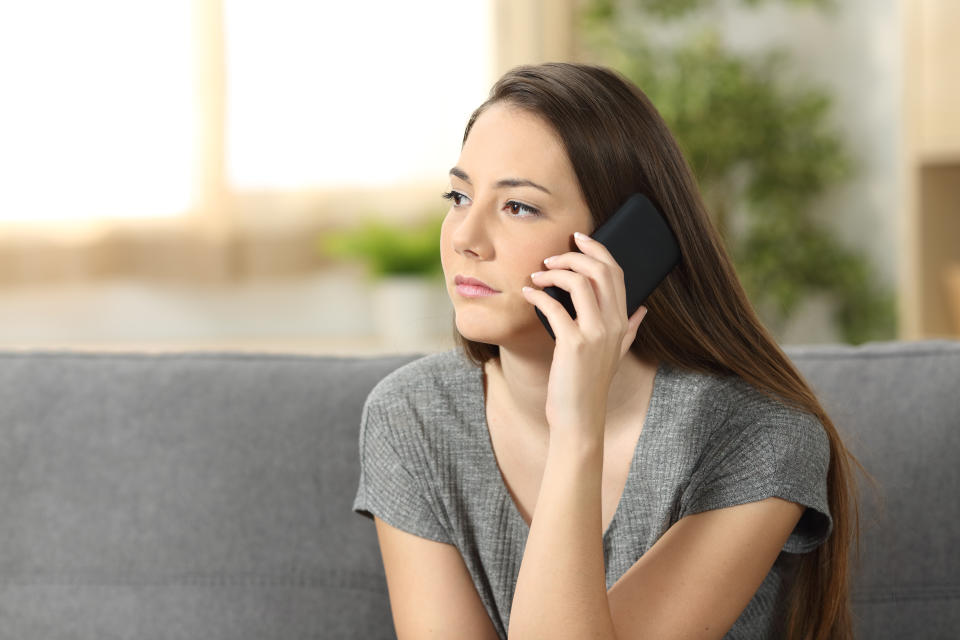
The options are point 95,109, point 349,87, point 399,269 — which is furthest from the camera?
point 349,87

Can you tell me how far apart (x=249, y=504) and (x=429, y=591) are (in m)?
0.31

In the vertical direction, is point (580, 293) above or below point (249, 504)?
above

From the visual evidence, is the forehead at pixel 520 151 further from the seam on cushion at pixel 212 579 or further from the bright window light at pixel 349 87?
the bright window light at pixel 349 87

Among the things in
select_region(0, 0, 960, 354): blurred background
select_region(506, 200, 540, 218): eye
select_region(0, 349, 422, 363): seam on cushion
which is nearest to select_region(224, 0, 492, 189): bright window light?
Answer: select_region(0, 0, 960, 354): blurred background

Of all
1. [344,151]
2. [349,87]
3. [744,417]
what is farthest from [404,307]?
[744,417]

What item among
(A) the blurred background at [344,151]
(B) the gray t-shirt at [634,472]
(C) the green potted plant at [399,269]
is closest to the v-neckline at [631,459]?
(B) the gray t-shirt at [634,472]

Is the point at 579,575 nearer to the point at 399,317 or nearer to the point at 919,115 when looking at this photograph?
the point at 919,115

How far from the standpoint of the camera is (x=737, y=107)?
330 cm

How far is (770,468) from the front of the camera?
0.97 metres

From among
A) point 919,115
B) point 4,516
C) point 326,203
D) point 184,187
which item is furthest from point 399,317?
point 4,516

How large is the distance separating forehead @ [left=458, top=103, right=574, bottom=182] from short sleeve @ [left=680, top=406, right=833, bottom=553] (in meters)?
0.32

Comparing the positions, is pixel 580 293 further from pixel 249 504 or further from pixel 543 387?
pixel 249 504

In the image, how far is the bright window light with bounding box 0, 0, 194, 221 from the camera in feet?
9.54

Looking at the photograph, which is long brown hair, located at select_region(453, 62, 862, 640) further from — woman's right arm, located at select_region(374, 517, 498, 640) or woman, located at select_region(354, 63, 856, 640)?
woman's right arm, located at select_region(374, 517, 498, 640)
